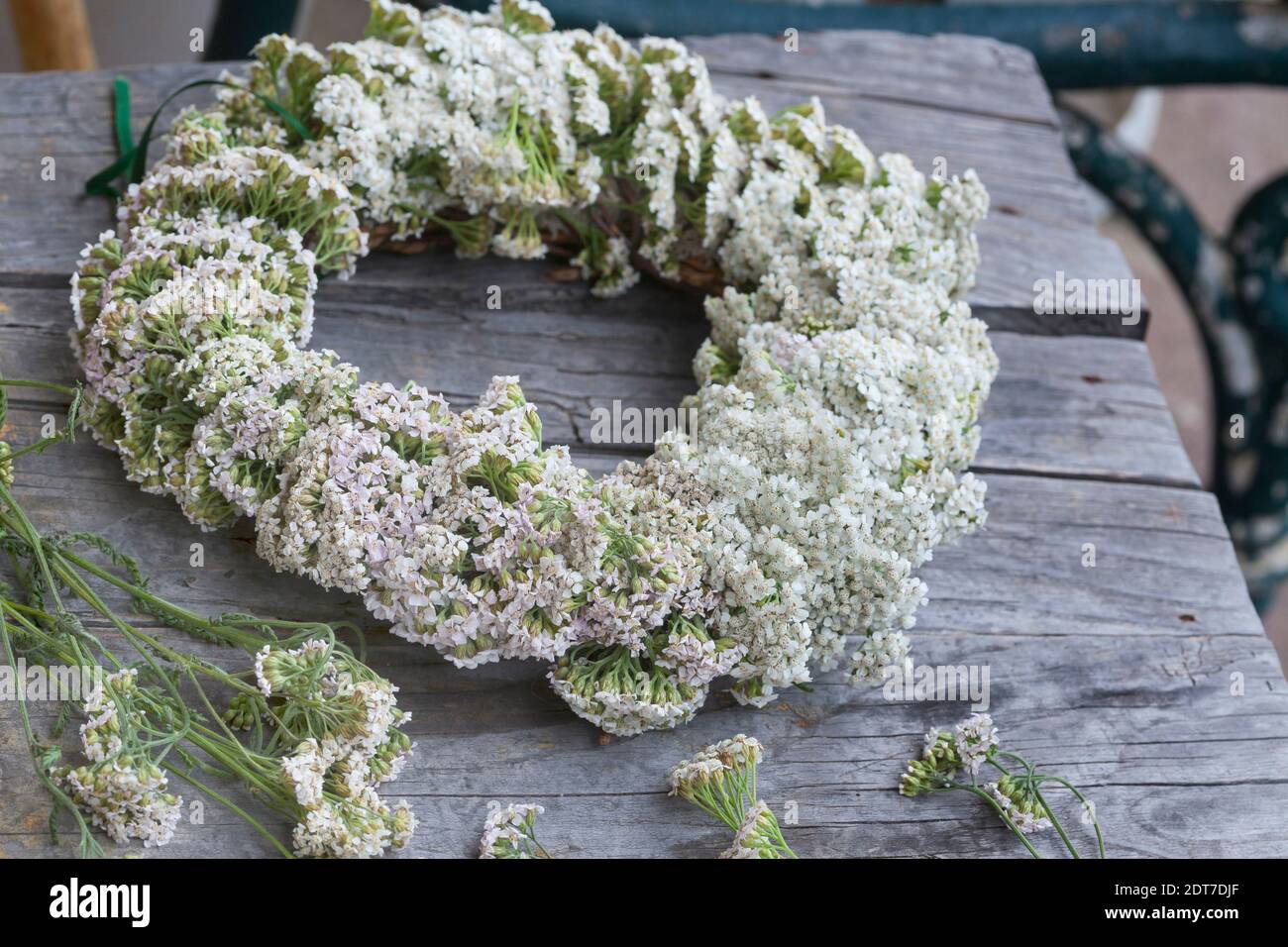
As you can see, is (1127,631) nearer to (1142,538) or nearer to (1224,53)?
(1142,538)

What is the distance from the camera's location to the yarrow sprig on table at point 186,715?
4.31ft

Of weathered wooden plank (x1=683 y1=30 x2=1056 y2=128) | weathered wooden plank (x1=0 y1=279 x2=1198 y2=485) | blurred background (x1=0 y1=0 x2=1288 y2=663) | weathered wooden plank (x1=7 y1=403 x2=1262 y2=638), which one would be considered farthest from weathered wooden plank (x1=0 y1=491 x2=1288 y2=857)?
blurred background (x1=0 y1=0 x2=1288 y2=663)

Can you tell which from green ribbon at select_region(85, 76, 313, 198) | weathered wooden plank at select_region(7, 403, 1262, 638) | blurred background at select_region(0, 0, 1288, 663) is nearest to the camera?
weathered wooden plank at select_region(7, 403, 1262, 638)

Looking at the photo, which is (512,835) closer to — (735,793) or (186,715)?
(735,793)

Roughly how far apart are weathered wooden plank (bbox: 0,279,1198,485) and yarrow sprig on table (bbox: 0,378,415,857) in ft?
1.39

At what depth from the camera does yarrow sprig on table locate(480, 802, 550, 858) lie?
1.39 meters

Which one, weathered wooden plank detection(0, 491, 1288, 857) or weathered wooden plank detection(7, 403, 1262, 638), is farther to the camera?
weathered wooden plank detection(7, 403, 1262, 638)

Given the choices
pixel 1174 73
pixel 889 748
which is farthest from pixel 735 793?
pixel 1174 73

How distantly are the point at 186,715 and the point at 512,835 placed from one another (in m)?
0.39

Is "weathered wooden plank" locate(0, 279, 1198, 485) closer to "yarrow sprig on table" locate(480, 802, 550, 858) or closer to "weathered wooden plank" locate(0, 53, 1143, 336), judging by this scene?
"weathered wooden plank" locate(0, 53, 1143, 336)

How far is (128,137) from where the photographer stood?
6.40 ft
